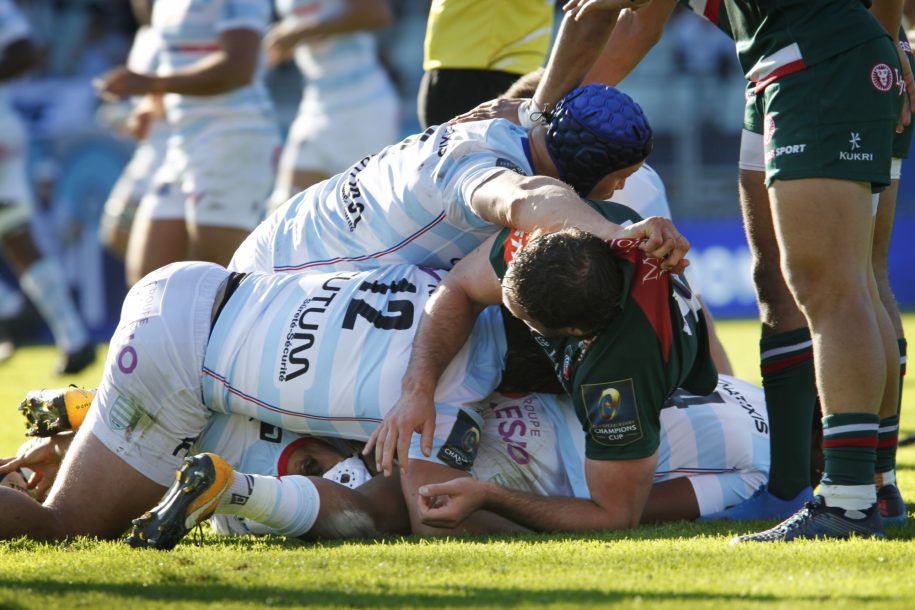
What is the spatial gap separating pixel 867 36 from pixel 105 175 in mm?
10787

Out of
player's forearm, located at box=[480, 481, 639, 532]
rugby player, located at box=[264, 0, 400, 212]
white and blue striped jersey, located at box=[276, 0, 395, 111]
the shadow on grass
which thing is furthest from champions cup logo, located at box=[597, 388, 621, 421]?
white and blue striped jersey, located at box=[276, 0, 395, 111]

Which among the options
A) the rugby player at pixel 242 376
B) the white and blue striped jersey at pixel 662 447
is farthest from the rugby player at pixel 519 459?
the rugby player at pixel 242 376

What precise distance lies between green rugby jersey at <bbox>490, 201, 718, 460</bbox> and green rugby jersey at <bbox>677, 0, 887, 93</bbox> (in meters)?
0.59

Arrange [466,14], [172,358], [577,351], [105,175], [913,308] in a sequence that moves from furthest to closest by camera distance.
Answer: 1. [913,308]
2. [105,175]
3. [466,14]
4. [172,358]
5. [577,351]

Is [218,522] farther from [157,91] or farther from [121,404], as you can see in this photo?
[157,91]

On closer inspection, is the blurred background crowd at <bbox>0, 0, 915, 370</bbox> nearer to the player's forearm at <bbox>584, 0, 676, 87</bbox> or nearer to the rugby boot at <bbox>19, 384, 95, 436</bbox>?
the player's forearm at <bbox>584, 0, 676, 87</bbox>

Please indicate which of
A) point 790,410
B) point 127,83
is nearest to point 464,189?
point 790,410

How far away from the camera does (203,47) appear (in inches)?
274

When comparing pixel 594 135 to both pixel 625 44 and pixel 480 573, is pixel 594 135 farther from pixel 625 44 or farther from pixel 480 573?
pixel 480 573

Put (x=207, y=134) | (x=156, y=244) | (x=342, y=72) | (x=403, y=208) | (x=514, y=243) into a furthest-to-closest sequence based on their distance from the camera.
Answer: (x=342, y=72) < (x=207, y=134) < (x=156, y=244) < (x=403, y=208) < (x=514, y=243)

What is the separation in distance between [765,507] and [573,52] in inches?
62.6

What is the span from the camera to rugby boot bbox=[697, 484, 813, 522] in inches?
149

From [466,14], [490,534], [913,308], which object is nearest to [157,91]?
[466,14]

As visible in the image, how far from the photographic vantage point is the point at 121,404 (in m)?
3.74
